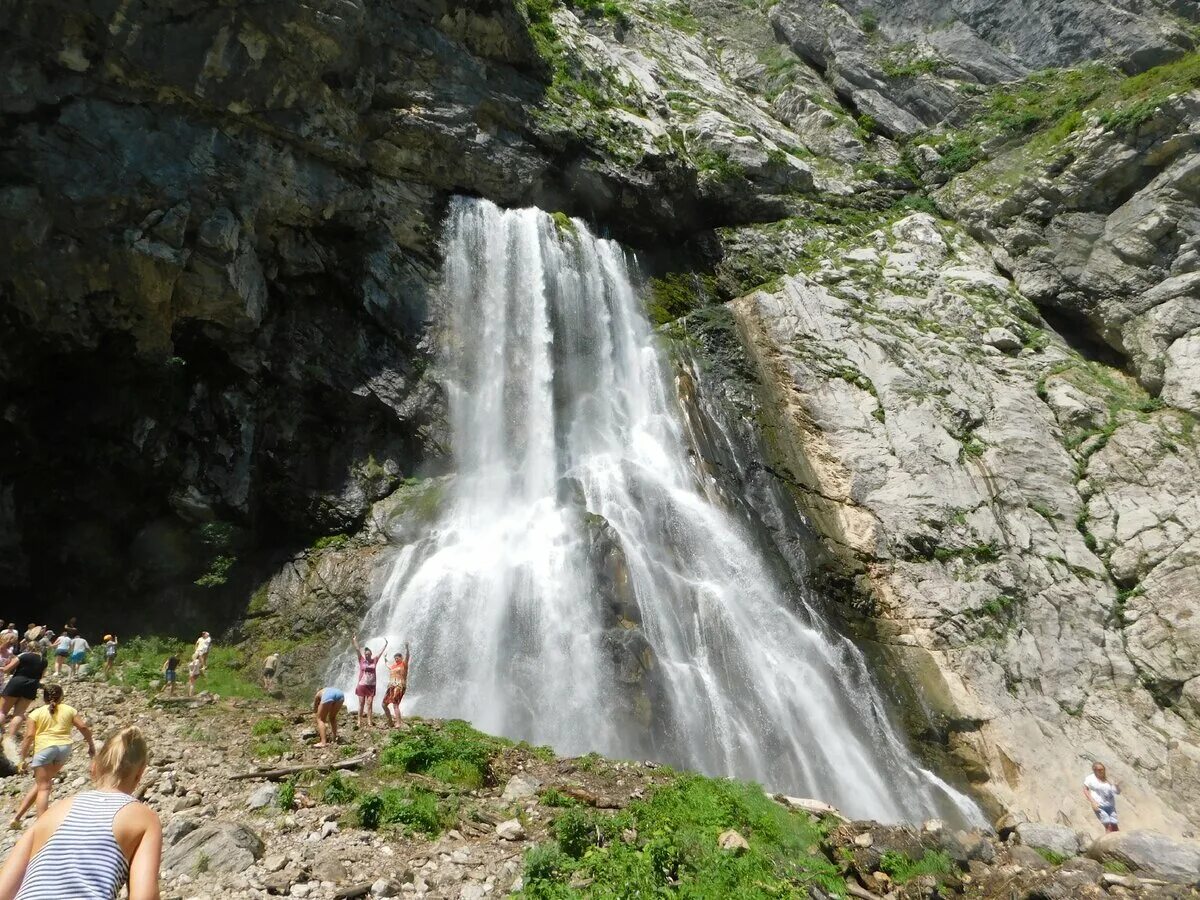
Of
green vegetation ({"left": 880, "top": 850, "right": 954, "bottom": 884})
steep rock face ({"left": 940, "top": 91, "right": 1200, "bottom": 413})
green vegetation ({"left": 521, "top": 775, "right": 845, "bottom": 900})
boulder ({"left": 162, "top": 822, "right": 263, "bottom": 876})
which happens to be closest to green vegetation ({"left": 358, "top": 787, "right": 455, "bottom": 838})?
boulder ({"left": 162, "top": 822, "right": 263, "bottom": 876})

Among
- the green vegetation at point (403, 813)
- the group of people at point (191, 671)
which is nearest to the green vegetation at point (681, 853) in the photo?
the green vegetation at point (403, 813)

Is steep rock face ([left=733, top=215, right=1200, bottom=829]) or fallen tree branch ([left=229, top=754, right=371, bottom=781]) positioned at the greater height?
steep rock face ([left=733, top=215, right=1200, bottom=829])

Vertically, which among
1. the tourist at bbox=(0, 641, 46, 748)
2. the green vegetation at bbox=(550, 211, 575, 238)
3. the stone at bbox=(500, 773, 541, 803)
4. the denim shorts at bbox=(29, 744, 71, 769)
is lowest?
the stone at bbox=(500, 773, 541, 803)

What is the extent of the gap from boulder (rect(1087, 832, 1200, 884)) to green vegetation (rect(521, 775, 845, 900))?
4.05 m

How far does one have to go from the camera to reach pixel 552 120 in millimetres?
24438

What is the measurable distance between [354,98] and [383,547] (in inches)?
501

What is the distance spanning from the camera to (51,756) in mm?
6160

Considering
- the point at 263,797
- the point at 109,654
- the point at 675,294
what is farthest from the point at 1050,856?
the point at 675,294

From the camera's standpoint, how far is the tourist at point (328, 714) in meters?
8.48

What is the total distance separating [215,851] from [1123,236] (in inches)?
1128

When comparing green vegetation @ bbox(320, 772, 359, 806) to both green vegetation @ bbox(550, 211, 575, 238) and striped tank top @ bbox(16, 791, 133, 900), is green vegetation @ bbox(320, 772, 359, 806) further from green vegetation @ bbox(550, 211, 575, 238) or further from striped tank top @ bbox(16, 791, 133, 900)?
green vegetation @ bbox(550, 211, 575, 238)

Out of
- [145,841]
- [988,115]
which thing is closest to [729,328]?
[988,115]

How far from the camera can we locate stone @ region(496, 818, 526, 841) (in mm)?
6047

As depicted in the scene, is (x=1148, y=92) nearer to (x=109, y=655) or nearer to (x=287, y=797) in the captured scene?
(x=287, y=797)
